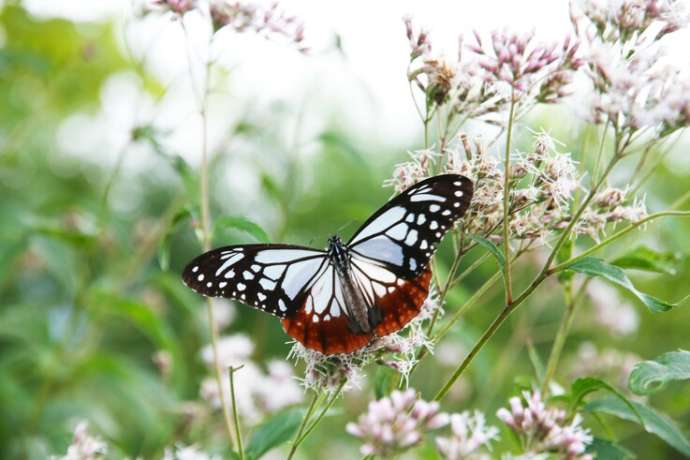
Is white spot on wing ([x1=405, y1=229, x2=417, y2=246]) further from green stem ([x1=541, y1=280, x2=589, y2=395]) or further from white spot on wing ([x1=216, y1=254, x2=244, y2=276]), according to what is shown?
green stem ([x1=541, y1=280, x2=589, y2=395])

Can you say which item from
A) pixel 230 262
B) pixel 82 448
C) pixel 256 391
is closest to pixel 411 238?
pixel 230 262

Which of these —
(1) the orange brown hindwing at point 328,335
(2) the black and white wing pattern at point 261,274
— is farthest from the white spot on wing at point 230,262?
(1) the orange brown hindwing at point 328,335

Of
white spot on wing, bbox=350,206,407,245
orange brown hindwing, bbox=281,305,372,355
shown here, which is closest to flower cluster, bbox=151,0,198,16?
white spot on wing, bbox=350,206,407,245

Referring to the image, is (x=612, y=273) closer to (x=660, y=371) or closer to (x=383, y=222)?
(x=660, y=371)

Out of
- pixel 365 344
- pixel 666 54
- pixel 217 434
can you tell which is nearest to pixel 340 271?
pixel 365 344

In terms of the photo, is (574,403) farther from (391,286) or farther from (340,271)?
(340,271)

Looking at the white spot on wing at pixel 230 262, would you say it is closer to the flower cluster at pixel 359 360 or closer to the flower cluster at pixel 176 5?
the flower cluster at pixel 359 360
